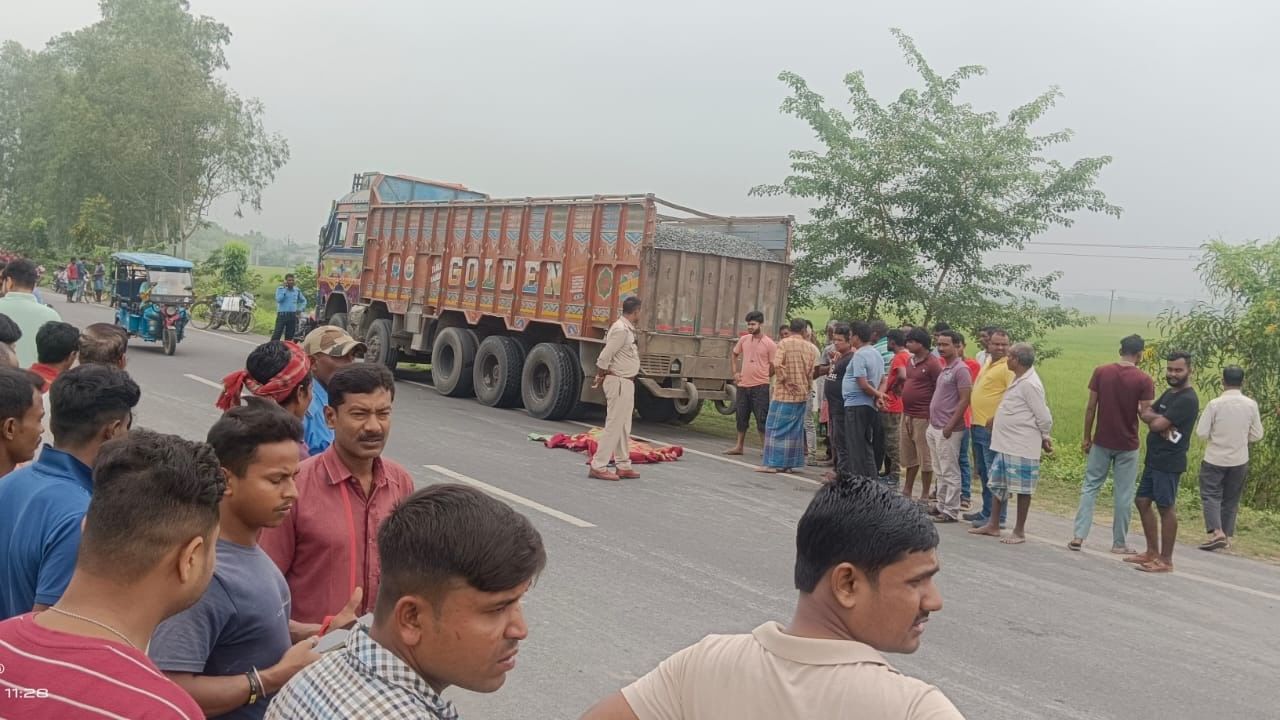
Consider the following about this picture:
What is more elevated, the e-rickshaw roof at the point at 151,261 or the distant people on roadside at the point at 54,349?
the e-rickshaw roof at the point at 151,261

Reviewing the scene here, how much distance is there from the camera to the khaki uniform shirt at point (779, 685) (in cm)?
168

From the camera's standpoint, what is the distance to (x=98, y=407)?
2.96 metres

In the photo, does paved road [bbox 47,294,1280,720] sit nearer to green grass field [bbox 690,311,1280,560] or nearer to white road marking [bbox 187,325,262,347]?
green grass field [bbox 690,311,1280,560]

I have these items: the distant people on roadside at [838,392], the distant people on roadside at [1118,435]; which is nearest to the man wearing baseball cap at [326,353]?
the distant people on roadside at [1118,435]

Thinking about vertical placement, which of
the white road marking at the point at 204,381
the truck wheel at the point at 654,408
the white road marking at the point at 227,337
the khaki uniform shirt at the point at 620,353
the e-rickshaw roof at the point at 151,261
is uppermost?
the e-rickshaw roof at the point at 151,261

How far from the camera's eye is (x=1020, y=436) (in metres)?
8.51

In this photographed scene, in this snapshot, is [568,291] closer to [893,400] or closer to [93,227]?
[893,400]

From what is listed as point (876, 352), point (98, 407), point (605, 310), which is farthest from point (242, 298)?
point (98, 407)

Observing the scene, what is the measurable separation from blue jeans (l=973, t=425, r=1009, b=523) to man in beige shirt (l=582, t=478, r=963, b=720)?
728 centimetres

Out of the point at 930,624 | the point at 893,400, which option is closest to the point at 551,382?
the point at 893,400

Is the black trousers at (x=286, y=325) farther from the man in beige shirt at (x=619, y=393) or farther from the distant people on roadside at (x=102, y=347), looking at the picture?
the distant people on roadside at (x=102, y=347)

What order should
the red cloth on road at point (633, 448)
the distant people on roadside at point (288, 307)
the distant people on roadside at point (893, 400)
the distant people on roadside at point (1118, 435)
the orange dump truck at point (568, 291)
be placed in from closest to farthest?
the distant people on roadside at point (1118, 435) → the distant people on roadside at point (893, 400) → the red cloth on road at point (633, 448) → the orange dump truck at point (568, 291) → the distant people on roadside at point (288, 307)

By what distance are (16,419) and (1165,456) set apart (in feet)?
25.1

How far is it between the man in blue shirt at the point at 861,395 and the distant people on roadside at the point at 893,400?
0.15m
